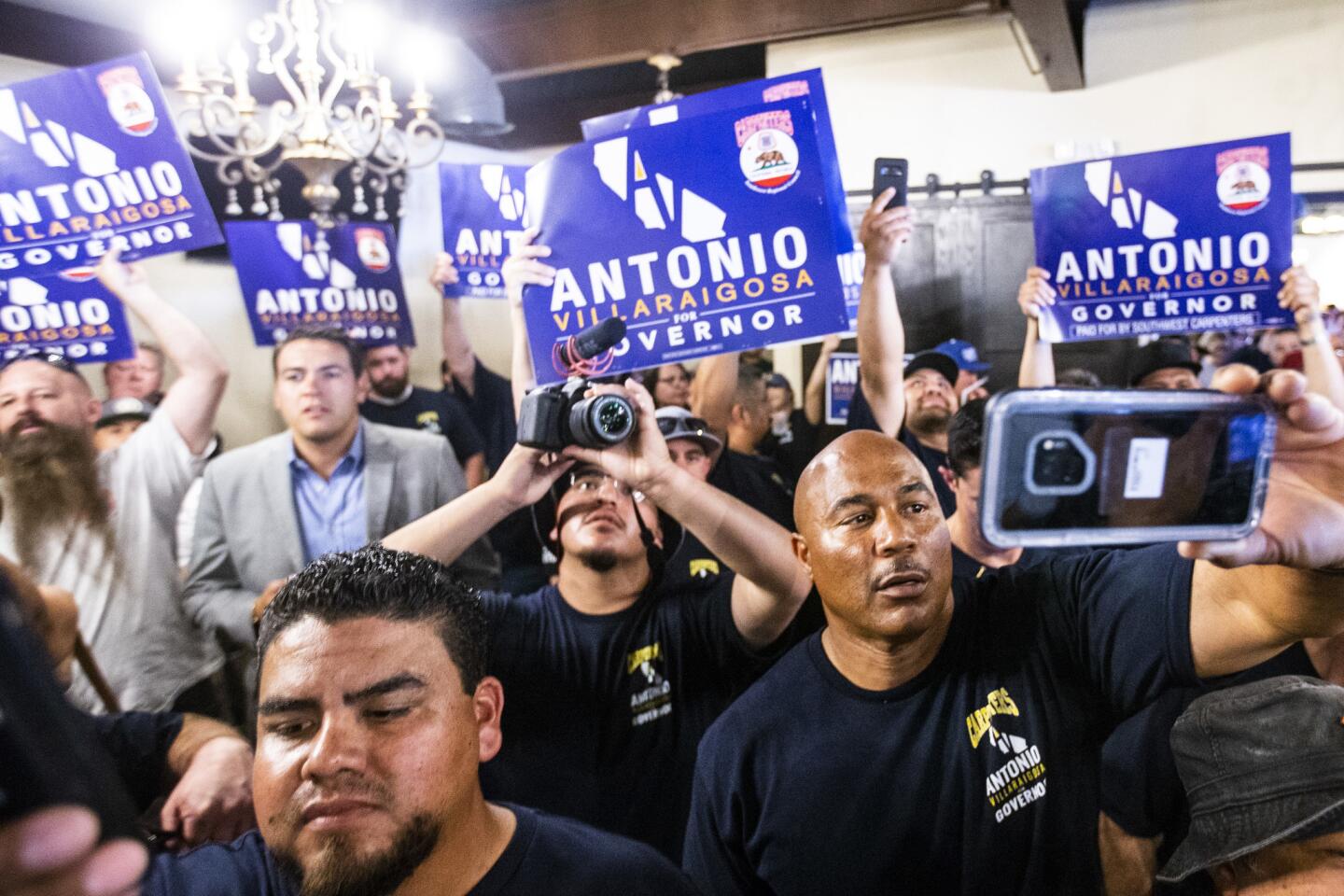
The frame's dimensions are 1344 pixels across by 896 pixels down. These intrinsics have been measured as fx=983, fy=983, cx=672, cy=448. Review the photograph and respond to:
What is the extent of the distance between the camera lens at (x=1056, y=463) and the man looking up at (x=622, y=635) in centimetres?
112

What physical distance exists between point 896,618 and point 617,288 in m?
0.98

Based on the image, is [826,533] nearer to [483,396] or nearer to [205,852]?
[205,852]

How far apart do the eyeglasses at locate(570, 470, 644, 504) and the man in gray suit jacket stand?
0.88 m

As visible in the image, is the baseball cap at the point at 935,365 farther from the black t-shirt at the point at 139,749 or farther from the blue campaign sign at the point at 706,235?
the black t-shirt at the point at 139,749

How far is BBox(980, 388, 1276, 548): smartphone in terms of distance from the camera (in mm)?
780

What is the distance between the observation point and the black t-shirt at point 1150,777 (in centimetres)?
173

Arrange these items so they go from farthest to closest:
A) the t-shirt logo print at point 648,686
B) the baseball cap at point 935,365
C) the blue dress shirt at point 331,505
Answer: the baseball cap at point 935,365 → the blue dress shirt at point 331,505 → the t-shirt logo print at point 648,686

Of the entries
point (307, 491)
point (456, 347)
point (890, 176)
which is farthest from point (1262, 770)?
point (456, 347)

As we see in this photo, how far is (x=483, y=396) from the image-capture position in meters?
4.40

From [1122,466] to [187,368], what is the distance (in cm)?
253

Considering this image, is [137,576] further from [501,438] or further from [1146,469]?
[1146,469]

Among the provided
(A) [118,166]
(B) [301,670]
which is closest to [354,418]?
(A) [118,166]

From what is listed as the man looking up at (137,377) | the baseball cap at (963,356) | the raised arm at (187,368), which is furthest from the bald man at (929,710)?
the man looking up at (137,377)

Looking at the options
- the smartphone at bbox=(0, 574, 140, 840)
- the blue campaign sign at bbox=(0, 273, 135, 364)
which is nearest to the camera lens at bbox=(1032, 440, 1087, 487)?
the smartphone at bbox=(0, 574, 140, 840)
